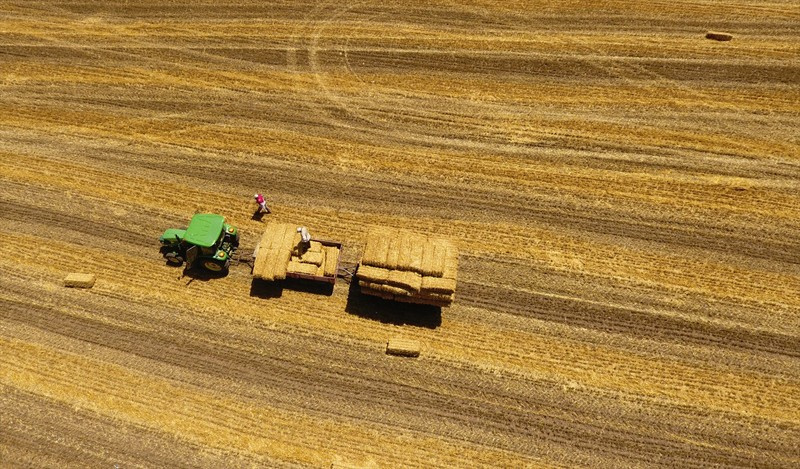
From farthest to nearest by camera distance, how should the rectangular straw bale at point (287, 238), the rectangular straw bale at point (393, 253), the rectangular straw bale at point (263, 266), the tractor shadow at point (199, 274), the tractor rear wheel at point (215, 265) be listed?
1. the tractor shadow at point (199, 274)
2. the tractor rear wheel at point (215, 265)
3. the rectangular straw bale at point (287, 238)
4. the rectangular straw bale at point (263, 266)
5. the rectangular straw bale at point (393, 253)

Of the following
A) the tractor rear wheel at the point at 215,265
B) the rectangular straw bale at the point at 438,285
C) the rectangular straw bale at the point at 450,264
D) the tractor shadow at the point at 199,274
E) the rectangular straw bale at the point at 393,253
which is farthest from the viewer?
the tractor shadow at the point at 199,274

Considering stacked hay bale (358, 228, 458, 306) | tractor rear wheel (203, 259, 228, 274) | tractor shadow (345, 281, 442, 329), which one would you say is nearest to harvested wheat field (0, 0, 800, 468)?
tractor shadow (345, 281, 442, 329)

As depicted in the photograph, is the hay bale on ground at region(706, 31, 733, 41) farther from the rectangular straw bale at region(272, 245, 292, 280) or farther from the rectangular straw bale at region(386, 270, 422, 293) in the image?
the rectangular straw bale at region(272, 245, 292, 280)

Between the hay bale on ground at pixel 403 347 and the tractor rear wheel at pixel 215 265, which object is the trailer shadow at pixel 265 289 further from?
the hay bale on ground at pixel 403 347

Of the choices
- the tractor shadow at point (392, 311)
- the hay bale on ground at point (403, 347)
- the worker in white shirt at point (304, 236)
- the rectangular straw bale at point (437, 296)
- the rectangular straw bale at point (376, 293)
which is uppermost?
the worker in white shirt at point (304, 236)

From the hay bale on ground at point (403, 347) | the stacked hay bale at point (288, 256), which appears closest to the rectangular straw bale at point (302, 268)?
the stacked hay bale at point (288, 256)

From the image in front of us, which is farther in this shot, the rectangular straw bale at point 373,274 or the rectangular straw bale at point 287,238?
the rectangular straw bale at point 287,238
